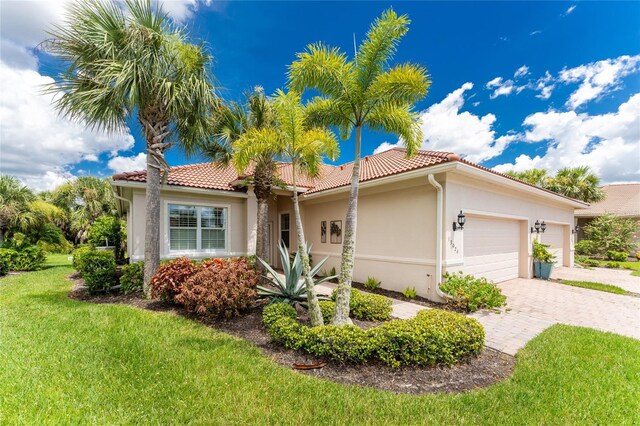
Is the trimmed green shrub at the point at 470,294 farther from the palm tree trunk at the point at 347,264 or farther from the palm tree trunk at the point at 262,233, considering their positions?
the palm tree trunk at the point at 262,233

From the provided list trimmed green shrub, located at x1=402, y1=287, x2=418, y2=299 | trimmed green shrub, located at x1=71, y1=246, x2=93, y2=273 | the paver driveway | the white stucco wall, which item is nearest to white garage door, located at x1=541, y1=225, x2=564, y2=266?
the paver driveway

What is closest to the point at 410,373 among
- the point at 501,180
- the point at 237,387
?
the point at 237,387

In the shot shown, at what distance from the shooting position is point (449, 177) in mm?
7621

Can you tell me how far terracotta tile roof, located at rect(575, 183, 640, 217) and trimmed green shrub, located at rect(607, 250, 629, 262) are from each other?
467 cm

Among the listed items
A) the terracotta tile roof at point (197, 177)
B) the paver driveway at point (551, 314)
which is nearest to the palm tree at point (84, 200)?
the terracotta tile roof at point (197, 177)

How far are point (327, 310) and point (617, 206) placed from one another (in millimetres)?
31431

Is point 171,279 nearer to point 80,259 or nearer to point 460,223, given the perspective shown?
point 80,259

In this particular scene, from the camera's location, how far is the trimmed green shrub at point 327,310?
211 inches

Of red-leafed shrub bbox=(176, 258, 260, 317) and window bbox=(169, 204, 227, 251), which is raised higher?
window bbox=(169, 204, 227, 251)

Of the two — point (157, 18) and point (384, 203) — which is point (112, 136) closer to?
point (157, 18)

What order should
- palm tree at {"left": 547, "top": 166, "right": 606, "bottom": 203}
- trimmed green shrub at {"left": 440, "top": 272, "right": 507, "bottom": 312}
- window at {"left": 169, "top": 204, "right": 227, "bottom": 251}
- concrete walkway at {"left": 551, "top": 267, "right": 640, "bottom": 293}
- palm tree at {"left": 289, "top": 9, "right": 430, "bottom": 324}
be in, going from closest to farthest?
palm tree at {"left": 289, "top": 9, "right": 430, "bottom": 324} → trimmed green shrub at {"left": 440, "top": 272, "right": 507, "bottom": 312} → window at {"left": 169, "top": 204, "right": 227, "bottom": 251} → concrete walkway at {"left": 551, "top": 267, "right": 640, "bottom": 293} → palm tree at {"left": 547, "top": 166, "right": 606, "bottom": 203}

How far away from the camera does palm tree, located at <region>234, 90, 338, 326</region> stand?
4832mm

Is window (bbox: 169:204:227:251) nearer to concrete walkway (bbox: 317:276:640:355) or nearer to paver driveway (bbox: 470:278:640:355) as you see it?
concrete walkway (bbox: 317:276:640:355)

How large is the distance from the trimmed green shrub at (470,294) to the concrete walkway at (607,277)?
259 inches
